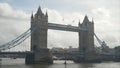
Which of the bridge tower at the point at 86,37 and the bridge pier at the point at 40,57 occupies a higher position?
the bridge tower at the point at 86,37

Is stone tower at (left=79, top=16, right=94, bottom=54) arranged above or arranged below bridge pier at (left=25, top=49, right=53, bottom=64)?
above

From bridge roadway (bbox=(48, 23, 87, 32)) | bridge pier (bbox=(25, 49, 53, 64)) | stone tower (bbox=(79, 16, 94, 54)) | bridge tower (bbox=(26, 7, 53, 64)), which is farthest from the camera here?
stone tower (bbox=(79, 16, 94, 54))

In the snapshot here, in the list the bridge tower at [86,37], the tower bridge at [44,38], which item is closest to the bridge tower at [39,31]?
the tower bridge at [44,38]

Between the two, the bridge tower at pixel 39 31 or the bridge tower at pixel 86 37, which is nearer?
the bridge tower at pixel 39 31

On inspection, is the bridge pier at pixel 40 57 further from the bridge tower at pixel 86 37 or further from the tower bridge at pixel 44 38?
the bridge tower at pixel 86 37

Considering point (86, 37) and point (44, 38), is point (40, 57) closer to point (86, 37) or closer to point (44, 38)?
point (44, 38)

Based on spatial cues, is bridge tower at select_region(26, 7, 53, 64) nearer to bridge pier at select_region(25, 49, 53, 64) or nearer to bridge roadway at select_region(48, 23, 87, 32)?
bridge pier at select_region(25, 49, 53, 64)

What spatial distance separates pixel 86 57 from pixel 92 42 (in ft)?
40.8

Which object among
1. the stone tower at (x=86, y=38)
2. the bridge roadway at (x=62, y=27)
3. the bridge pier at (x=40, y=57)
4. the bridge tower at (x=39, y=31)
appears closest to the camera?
the bridge pier at (x=40, y=57)

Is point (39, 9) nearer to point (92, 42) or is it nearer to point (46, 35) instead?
point (46, 35)

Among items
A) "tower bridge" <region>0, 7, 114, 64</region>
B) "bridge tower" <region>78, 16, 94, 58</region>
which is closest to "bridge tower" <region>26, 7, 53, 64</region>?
"tower bridge" <region>0, 7, 114, 64</region>

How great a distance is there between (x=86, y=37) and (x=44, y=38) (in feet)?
85.4

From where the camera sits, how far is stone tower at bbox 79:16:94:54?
11531 cm

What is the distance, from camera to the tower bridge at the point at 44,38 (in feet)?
285
